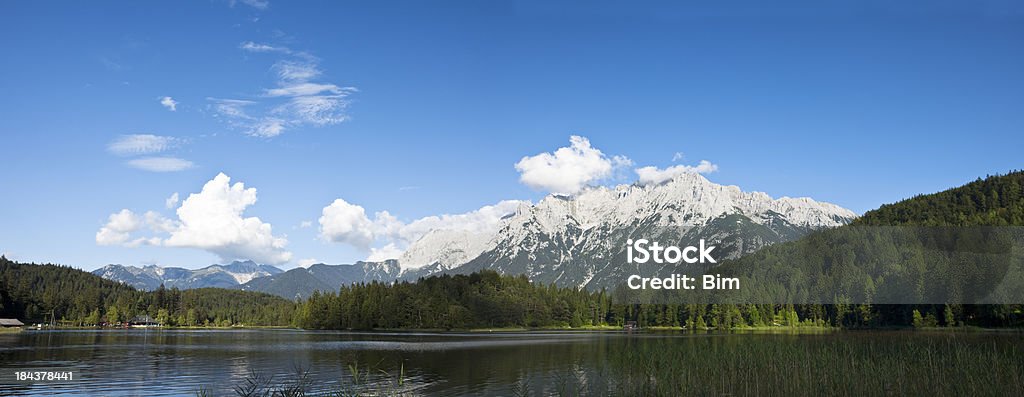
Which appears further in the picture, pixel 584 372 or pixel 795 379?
pixel 584 372

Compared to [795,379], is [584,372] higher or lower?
lower

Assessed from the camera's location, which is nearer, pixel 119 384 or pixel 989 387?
pixel 989 387

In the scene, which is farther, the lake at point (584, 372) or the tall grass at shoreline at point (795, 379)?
the lake at point (584, 372)

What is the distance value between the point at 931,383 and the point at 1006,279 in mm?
119278

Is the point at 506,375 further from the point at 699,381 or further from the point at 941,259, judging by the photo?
the point at 941,259

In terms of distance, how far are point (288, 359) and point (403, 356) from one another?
12.6 meters

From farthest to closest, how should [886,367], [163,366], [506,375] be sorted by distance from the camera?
[163,366] → [506,375] → [886,367]

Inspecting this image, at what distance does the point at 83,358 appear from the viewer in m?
74.0

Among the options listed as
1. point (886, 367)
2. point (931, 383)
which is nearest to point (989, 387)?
point (931, 383)

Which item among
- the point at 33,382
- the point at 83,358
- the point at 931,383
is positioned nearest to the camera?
the point at 931,383

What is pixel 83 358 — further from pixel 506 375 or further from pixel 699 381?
pixel 699 381

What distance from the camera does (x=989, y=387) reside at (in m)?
30.8

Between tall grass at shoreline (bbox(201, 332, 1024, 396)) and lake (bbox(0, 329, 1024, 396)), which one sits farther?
lake (bbox(0, 329, 1024, 396))

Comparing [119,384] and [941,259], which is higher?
[941,259]
